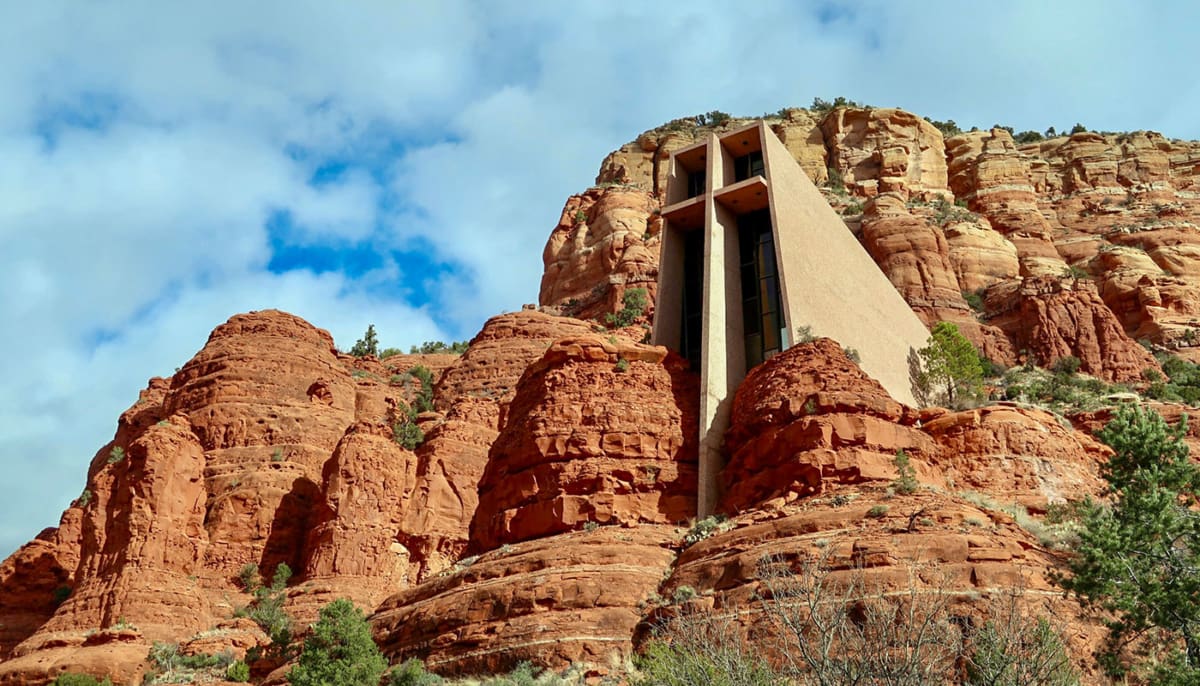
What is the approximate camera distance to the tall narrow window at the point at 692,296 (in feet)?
135

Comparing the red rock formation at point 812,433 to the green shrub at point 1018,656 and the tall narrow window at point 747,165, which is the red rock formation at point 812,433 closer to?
the green shrub at point 1018,656

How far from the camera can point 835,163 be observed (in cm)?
8912

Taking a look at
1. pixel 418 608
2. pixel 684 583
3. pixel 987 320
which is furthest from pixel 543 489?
pixel 987 320

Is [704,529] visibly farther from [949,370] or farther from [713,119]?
[713,119]

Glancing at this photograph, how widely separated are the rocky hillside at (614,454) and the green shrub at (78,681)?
52.6 inches

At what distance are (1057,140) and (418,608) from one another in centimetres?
7499

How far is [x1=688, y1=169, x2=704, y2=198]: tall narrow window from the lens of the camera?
44656 millimetres

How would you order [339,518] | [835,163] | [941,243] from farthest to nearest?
[835,163], [941,243], [339,518]

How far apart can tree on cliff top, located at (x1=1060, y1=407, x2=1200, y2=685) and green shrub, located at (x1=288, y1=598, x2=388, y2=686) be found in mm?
15359

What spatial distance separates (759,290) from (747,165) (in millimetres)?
5377

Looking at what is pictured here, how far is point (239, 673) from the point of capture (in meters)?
38.5

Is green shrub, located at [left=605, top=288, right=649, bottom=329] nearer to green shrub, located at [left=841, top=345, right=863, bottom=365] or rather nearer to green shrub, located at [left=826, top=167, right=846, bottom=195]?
green shrub, located at [left=826, top=167, right=846, bottom=195]

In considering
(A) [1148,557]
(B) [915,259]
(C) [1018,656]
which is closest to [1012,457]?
(A) [1148,557]

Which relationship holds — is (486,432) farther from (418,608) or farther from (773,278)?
(418,608)
